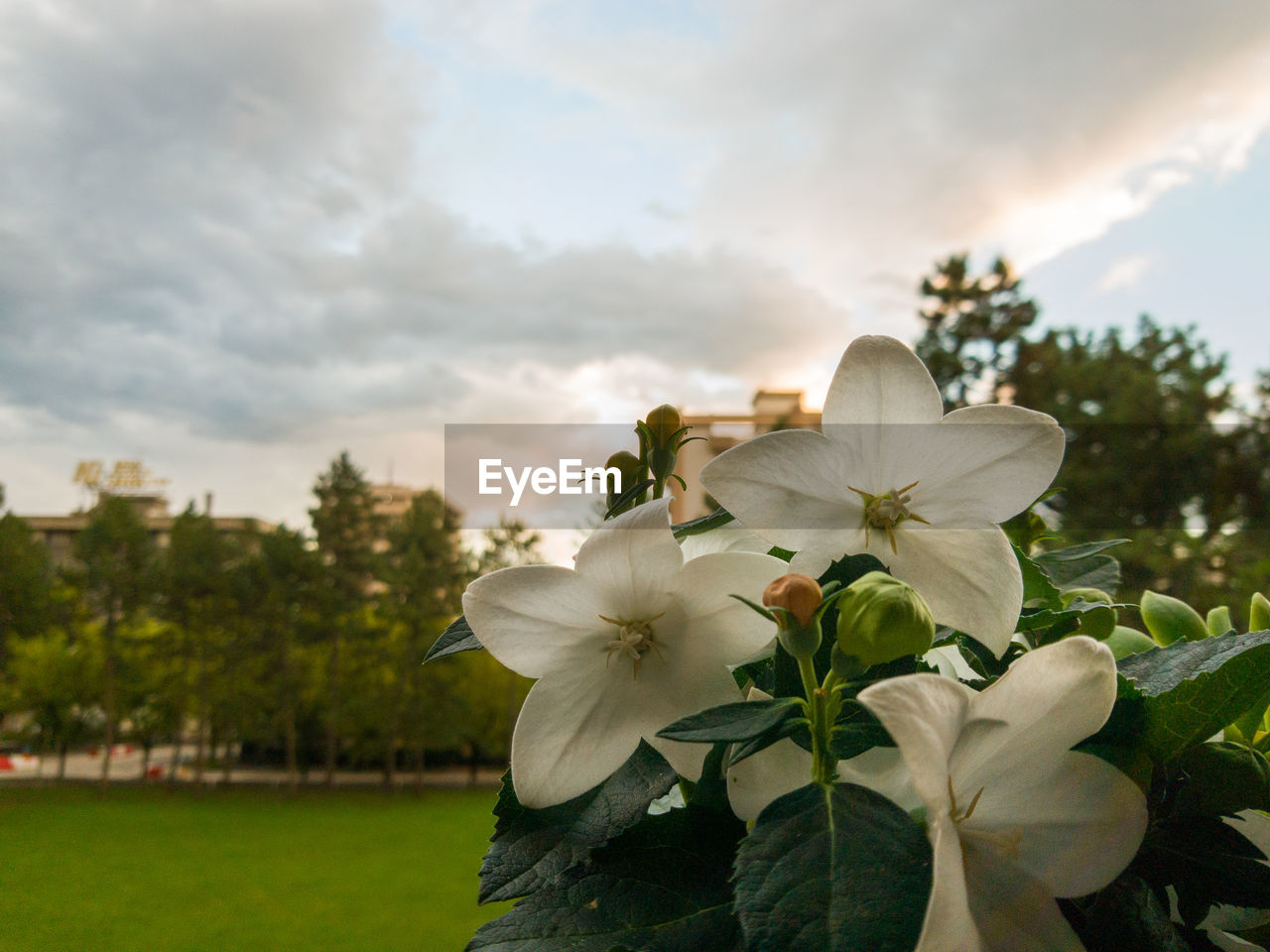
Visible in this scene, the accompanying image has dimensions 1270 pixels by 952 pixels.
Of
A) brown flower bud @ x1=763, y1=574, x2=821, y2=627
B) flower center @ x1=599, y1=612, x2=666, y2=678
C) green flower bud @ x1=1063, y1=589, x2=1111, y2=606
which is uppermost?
green flower bud @ x1=1063, y1=589, x2=1111, y2=606

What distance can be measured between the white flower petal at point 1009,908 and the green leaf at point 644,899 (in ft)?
0.17

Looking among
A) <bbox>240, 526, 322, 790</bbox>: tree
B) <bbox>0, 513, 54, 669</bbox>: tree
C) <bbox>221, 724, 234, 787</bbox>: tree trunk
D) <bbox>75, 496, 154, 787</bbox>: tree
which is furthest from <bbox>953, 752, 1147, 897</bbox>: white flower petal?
<bbox>221, 724, 234, 787</bbox>: tree trunk

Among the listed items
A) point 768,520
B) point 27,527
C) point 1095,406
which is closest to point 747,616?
point 768,520

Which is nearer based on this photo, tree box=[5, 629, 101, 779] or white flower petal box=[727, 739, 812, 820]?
white flower petal box=[727, 739, 812, 820]

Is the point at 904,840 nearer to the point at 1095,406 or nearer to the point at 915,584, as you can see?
the point at 915,584

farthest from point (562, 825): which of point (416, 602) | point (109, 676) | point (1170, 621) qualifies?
point (109, 676)

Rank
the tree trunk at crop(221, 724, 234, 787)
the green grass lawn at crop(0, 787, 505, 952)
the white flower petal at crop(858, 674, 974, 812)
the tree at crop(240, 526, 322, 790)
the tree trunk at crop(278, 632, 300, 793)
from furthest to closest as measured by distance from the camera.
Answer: the tree trunk at crop(221, 724, 234, 787) < the tree trunk at crop(278, 632, 300, 793) < the tree at crop(240, 526, 322, 790) < the green grass lawn at crop(0, 787, 505, 952) < the white flower petal at crop(858, 674, 974, 812)

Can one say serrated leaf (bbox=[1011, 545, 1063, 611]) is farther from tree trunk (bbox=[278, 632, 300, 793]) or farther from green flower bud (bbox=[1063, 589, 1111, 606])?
tree trunk (bbox=[278, 632, 300, 793])

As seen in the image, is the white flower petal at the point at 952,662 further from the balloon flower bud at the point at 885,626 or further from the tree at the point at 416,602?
the tree at the point at 416,602

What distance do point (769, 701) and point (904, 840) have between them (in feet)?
0.12

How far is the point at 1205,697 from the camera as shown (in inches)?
7.3

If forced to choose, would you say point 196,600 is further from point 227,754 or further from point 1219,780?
point 1219,780

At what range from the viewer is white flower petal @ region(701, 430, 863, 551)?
193 mm

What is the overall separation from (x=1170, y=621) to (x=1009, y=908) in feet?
0.53
